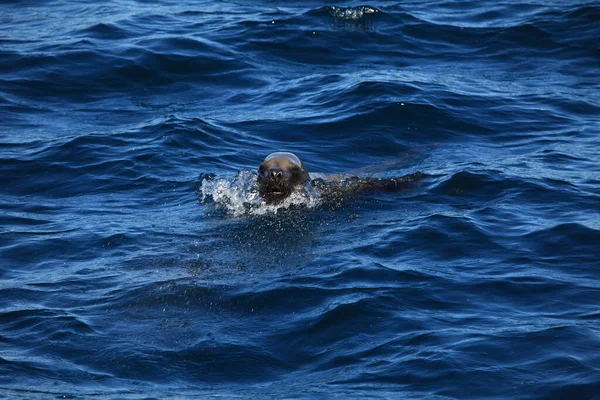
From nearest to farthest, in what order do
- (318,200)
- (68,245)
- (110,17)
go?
(68,245) → (318,200) → (110,17)

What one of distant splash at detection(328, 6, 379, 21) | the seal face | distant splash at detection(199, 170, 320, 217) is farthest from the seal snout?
distant splash at detection(328, 6, 379, 21)

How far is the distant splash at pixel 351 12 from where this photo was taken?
18844mm

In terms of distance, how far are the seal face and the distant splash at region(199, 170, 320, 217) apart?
8cm

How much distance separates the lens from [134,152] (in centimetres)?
1346

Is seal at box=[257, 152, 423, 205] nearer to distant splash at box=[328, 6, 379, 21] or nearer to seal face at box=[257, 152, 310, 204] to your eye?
seal face at box=[257, 152, 310, 204]

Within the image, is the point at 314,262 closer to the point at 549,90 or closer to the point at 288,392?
the point at 288,392

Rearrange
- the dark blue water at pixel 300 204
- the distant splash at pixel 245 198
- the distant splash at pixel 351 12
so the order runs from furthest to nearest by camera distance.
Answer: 1. the distant splash at pixel 351 12
2. the distant splash at pixel 245 198
3. the dark blue water at pixel 300 204

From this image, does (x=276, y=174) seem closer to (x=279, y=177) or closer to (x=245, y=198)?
(x=279, y=177)

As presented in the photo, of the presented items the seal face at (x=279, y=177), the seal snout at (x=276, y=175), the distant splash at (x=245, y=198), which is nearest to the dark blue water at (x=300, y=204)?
the distant splash at (x=245, y=198)

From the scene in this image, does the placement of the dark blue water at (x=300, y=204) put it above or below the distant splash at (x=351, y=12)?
below

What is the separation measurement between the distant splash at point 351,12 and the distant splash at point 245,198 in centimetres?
743

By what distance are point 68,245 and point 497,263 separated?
4.08 metres

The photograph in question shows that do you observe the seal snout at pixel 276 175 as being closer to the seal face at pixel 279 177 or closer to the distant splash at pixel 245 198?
the seal face at pixel 279 177

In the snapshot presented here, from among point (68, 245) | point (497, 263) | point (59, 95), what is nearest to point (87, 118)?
point (59, 95)
